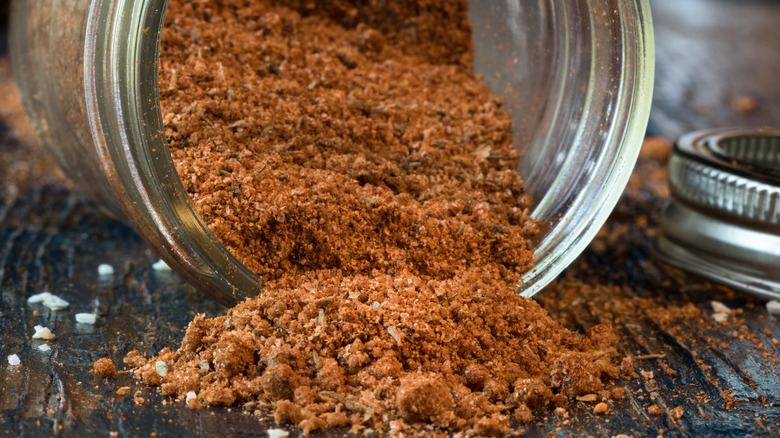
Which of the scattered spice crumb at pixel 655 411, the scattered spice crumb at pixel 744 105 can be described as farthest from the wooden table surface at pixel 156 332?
the scattered spice crumb at pixel 744 105

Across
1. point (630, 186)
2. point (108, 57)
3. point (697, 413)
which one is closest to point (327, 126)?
point (108, 57)

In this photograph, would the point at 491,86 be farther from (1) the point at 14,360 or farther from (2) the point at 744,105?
(2) the point at 744,105

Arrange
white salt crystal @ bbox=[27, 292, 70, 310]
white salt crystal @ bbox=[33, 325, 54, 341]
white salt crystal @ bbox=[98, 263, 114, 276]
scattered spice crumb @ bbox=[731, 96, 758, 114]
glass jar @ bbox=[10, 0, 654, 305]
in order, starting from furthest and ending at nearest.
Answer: scattered spice crumb @ bbox=[731, 96, 758, 114]
white salt crystal @ bbox=[98, 263, 114, 276]
white salt crystal @ bbox=[27, 292, 70, 310]
white salt crystal @ bbox=[33, 325, 54, 341]
glass jar @ bbox=[10, 0, 654, 305]

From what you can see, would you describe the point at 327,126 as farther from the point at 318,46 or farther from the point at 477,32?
the point at 477,32

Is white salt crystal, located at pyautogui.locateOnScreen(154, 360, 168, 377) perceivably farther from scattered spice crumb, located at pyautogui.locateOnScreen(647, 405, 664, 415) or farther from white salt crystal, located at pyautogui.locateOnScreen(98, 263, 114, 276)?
scattered spice crumb, located at pyautogui.locateOnScreen(647, 405, 664, 415)

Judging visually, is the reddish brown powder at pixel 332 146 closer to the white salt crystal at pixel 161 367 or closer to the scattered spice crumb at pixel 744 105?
the white salt crystal at pixel 161 367

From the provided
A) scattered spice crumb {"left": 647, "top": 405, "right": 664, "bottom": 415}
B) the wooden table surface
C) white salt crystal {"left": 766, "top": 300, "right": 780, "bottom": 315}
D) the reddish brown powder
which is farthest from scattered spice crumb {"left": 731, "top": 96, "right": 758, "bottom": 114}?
scattered spice crumb {"left": 647, "top": 405, "right": 664, "bottom": 415}

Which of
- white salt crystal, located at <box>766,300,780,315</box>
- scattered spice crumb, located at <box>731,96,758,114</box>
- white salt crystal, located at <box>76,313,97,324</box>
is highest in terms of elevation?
scattered spice crumb, located at <box>731,96,758,114</box>
